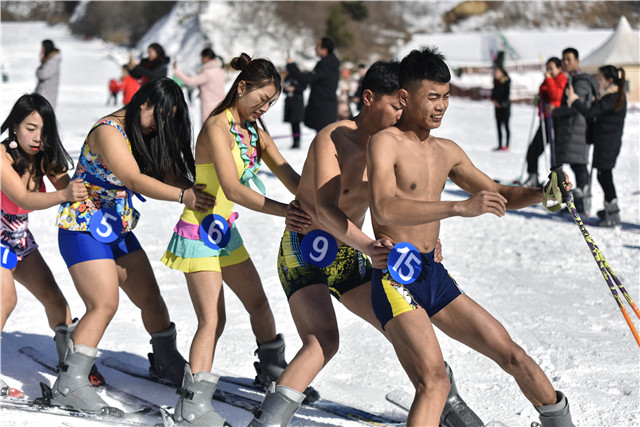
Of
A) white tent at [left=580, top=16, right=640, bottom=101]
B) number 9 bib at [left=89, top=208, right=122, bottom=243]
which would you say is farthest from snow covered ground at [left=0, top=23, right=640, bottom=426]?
white tent at [left=580, top=16, right=640, bottom=101]

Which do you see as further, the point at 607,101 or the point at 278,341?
the point at 607,101

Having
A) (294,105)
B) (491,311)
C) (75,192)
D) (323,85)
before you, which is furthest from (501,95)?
(75,192)

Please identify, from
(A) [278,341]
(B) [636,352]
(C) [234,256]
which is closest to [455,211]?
(C) [234,256]

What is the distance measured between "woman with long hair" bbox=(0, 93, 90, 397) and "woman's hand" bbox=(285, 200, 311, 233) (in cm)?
99

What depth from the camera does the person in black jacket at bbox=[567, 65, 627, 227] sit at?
750 cm

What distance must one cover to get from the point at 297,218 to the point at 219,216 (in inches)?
17.5

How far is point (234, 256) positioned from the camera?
3676 mm

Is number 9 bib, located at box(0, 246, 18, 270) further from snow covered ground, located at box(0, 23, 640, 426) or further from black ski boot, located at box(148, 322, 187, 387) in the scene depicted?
black ski boot, located at box(148, 322, 187, 387)

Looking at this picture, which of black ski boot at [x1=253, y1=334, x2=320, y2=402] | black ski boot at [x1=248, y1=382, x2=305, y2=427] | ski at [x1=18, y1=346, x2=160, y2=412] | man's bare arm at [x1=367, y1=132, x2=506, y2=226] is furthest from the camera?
black ski boot at [x1=253, y1=334, x2=320, y2=402]

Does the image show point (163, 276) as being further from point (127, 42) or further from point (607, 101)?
point (127, 42)

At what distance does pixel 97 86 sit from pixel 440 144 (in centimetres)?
2748

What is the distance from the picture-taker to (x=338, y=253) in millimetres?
3352

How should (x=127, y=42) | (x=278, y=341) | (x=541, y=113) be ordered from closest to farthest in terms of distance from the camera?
(x=278, y=341) → (x=541, y=113) → (x=127, y=42)

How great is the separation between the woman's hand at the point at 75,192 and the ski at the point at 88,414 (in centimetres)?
98
